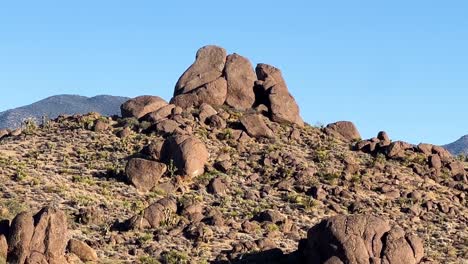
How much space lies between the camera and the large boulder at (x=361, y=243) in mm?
42438

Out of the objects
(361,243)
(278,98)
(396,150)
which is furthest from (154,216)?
(396,150)

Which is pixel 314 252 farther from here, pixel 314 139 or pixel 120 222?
pixel 314 139

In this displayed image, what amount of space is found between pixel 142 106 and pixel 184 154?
12.3 meters

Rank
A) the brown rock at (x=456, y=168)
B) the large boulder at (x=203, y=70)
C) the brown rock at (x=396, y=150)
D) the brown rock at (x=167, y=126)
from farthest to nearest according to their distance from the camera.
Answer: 1. the large boulder at (x=203, y=70)
2. the brown rock at (x=396, y=150)
3. the brown rock at (x=456, y=168)
4. the brown rock at (x=167, y=126)

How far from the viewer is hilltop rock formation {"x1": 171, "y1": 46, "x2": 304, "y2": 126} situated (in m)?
73.6

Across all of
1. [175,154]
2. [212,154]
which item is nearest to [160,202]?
[175,154]

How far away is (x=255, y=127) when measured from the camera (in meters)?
71.1

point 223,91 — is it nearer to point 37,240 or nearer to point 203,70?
point 203,70

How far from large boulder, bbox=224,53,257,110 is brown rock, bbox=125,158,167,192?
1533 centimetres

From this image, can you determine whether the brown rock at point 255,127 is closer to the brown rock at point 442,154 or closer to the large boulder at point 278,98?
the large boulder at point 278,98

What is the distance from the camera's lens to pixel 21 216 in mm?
42688

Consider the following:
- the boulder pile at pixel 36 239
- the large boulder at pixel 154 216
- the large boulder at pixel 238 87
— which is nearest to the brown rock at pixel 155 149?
the large boulder at pixel 154 216

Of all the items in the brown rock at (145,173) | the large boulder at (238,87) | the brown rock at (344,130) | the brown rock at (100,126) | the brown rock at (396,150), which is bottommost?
the brown rock at (145,173)

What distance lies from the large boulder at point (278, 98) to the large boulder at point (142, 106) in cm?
928
